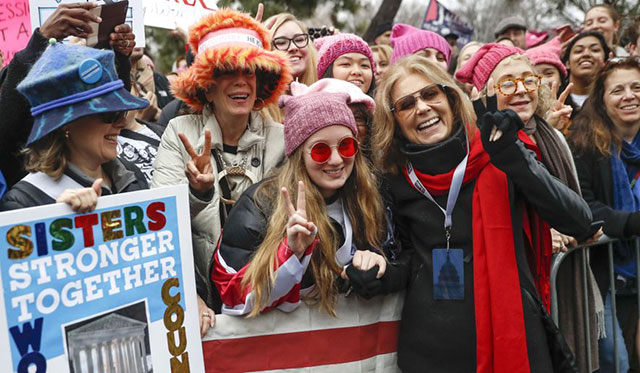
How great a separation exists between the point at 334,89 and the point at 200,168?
85cm

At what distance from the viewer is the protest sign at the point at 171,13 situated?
4.55 m

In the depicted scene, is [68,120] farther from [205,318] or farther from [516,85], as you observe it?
[516,85]

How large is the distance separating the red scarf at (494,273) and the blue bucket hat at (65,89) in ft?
4.96

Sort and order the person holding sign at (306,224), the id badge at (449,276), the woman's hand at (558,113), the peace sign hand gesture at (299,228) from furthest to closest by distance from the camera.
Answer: the woman's hand at (558,113), the id badge at (449,276), the person holding sign at (306,224), the peace sign hand gesture at (299,228)

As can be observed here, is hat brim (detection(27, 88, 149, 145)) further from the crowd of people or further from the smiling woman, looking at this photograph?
the smiling woman

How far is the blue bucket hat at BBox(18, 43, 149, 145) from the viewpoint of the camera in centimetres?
245

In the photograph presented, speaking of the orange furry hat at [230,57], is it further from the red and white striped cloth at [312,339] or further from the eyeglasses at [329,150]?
the red and white striped cloth at [312,339]

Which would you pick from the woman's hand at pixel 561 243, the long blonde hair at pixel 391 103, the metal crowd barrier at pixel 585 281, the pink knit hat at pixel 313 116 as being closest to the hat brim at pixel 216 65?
the pink knit hat at pixel 313 116

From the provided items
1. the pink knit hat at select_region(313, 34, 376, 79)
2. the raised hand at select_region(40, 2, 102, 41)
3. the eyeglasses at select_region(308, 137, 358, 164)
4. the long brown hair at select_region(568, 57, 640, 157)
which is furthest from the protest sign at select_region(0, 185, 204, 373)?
the long brown hair at select_region(568, 57, 640, 157)

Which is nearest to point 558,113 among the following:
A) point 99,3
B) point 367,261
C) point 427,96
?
point 427,96

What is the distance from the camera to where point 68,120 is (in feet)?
8.05

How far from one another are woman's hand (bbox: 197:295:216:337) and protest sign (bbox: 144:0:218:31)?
2495 mm

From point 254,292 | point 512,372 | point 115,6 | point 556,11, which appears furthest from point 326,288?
point 556,11

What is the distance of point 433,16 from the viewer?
Result: 32.6 ft
